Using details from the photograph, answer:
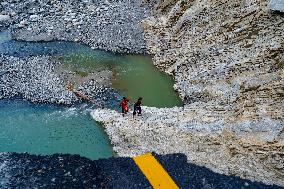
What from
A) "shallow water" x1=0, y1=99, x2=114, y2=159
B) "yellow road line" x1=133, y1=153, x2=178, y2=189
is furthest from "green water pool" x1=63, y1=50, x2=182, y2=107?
"yellow road line" x1=133, y1=153, x2=178, y2=189

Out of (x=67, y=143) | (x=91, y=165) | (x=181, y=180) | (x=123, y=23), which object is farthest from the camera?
(x=123, y=23)

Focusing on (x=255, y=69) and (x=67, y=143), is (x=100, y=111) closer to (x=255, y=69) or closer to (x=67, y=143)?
(x=67, y=143)

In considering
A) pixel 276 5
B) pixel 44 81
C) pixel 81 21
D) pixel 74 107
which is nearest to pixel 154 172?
pixel 74 107

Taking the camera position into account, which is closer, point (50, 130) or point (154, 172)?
point (154, 172)

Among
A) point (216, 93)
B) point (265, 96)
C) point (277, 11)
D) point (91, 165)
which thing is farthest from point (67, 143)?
point (277, 11)

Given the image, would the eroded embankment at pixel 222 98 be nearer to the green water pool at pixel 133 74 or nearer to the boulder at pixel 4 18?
the green water pool at pixel 133 74

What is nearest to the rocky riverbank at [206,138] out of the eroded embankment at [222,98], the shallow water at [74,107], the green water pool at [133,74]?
the eroded embankment at [222,98]

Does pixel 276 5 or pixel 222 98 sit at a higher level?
pixel 276 5

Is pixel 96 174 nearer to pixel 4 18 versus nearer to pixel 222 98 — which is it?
pixel 222 98
